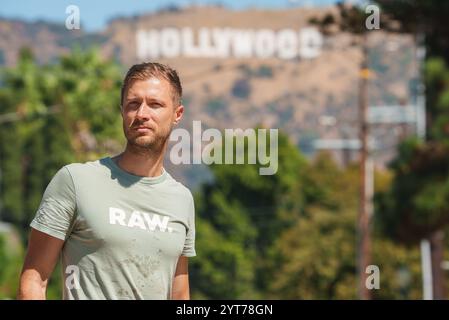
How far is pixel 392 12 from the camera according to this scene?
55.3 metres

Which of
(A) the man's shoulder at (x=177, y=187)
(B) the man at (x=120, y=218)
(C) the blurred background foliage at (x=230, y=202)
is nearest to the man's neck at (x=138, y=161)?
(B) the man at (x=120, y=218)

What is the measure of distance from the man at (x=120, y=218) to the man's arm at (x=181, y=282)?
0.47 ft

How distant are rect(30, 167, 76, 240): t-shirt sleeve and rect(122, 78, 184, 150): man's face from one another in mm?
281

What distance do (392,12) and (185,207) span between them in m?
49.8

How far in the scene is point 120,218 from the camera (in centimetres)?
577

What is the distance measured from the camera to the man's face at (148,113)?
19.1 feet

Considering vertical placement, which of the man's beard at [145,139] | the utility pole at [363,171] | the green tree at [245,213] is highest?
the man's beard at [145,139]

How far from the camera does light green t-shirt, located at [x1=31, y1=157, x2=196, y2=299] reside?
577 centimetres

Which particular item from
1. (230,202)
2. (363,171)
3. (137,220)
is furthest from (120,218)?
(230,202)

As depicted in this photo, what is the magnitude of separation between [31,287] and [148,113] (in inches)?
30.0

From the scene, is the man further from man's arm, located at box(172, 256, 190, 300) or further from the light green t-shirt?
man's arm, located at box(172, 256, 190, 300)

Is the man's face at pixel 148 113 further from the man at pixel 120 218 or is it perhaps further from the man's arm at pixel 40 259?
the man's arm at pixel 40 259
